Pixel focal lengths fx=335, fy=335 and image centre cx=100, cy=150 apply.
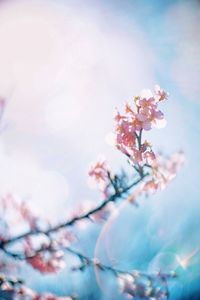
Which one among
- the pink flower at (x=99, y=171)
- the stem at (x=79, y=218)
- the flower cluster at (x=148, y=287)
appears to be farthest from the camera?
the flower cluster at (x=148, y=287)

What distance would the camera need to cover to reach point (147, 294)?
7.36 feet

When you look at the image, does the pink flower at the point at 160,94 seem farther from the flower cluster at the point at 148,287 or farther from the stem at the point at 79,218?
the flower cluster at the point at 148,287

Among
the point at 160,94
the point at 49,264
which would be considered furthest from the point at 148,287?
the point at 160,94

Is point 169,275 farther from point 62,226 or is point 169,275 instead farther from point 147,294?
point 62,226

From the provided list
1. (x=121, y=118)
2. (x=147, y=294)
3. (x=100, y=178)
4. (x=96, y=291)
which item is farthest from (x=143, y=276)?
(x=96, y=291)

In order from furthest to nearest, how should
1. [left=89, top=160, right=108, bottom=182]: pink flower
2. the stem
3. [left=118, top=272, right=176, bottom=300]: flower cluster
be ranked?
1. [left=118, top=272, right=176, bottom=300]: flower cluster
2. [left=89, top=160, right=108, bottom=182]: pink flower
3. the stem

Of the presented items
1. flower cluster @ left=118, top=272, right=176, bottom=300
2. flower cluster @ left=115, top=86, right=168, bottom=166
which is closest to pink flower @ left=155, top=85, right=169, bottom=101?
flower cluster @ left=115, top=86, right=168, bottom=166

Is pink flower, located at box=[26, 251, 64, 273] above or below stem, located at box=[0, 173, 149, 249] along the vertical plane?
above

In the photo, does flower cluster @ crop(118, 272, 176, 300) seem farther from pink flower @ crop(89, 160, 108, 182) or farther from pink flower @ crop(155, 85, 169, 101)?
pink flower @ crop(155, 85, 169, 101)

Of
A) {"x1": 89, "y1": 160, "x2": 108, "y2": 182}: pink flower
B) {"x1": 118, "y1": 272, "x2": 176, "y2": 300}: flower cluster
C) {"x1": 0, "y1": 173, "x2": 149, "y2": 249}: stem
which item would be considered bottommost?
{"x1": 118, "y1": 272, "x2": 176, "y2": 300}: flower cluster

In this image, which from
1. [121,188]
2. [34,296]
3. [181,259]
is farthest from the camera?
→ [181,259]

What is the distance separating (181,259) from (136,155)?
4.90ft

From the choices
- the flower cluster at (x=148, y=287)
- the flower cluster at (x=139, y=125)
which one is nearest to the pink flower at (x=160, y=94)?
the flower cluster at (x=139, y=125)

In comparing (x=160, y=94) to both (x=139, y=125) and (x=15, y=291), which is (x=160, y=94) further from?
(x=15, y=291)
